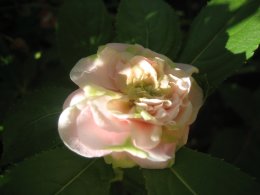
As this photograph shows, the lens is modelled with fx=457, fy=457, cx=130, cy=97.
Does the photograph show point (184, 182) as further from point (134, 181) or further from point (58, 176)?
point (58, 176)

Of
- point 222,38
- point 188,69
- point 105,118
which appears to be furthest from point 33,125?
point 222,38

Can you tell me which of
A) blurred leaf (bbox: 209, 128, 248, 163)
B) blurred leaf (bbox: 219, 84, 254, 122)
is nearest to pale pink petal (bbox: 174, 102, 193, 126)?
blurred leaf (bbox: 209, 128, 248, 163)

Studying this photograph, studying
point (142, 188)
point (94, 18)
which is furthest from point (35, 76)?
point (142, 188)

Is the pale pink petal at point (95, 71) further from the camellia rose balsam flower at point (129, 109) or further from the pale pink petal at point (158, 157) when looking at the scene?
the pale pink petal at point (158, 157)

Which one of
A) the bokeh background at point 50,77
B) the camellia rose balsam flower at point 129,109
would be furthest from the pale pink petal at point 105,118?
the bokeh background at point 50,77

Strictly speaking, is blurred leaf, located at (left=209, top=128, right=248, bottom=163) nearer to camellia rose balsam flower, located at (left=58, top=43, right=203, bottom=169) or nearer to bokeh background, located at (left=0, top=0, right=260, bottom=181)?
bokeh background, located at (left=0, top=0, right=260, bottom=181)

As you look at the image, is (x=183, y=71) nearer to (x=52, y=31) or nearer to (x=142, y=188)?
(x=142, y=188)
